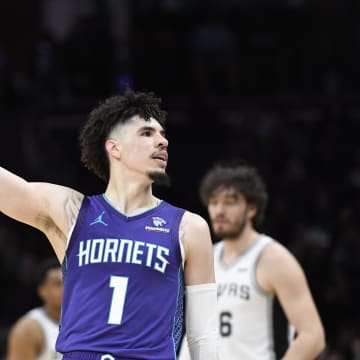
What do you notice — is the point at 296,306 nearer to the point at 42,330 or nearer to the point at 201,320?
the point at 201,320

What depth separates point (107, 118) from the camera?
4.39 meters

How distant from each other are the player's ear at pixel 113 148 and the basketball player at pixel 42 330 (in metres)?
2.91

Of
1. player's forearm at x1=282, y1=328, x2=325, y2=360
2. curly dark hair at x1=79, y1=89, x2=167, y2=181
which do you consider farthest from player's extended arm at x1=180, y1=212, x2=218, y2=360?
player's forearm at x1=282, y1=328, x2=325, y2=360

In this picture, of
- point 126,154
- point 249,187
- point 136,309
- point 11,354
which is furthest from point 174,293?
point 11,354

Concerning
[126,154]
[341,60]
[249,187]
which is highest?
[341,60]

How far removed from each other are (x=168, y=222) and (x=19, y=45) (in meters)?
11.1

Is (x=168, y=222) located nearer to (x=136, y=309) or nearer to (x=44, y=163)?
(x=136, y=309)

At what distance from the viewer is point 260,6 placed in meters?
13.0

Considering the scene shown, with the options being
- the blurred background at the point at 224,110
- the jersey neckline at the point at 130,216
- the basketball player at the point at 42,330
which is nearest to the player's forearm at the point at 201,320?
the jersey neckline at the point at 130,216

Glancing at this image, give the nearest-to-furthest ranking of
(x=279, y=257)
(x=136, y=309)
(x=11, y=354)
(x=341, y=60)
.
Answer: (x=136, y=309) → (x=279, y=257) → (x=11, y=354) → (x=341, y=60)

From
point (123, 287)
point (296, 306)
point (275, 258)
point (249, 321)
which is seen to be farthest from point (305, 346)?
point (123, 287)

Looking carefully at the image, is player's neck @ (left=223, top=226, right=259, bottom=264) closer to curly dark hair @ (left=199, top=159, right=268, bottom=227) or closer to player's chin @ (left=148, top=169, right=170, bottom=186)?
curly dark hair @ (left=199, top=159, right=268, bottom=227)

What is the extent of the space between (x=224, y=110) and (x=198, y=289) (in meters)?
7.48

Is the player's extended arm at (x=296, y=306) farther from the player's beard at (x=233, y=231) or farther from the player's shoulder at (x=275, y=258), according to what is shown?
the player's beard at (x=233, y=231)
